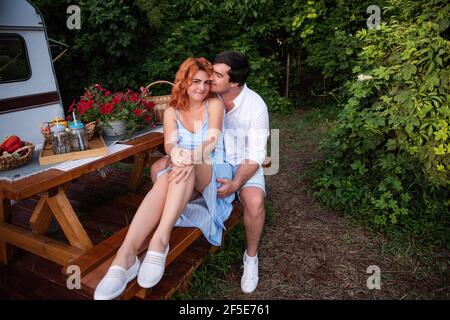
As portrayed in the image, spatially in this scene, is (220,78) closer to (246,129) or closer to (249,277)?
(246,129)

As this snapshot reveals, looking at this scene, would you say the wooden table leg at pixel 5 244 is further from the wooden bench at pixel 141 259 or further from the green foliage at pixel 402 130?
the green foliage at pixel 402 130

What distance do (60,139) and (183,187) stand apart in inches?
36.1

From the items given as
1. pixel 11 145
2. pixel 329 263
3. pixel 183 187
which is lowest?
pixel 329 263

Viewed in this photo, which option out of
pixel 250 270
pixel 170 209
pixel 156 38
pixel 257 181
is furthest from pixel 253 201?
pixel 156 38

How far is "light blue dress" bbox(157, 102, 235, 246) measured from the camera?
7.13ft

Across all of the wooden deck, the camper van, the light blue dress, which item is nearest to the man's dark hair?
the light blue dress

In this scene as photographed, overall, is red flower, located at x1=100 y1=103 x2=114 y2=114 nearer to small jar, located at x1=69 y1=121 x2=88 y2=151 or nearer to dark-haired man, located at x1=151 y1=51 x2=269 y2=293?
small jar, located at x1=69 y1=121 x2=88 y2=151

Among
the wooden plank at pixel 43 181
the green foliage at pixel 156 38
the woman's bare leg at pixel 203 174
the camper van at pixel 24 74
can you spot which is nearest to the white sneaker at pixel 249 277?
the woman's bare leg at pixel 203 174

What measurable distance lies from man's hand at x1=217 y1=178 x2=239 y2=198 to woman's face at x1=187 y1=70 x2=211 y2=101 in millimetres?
606

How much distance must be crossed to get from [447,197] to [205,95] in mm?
2228

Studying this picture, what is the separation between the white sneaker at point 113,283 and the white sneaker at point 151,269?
8 cm

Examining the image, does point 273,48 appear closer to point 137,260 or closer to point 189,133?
point 189,133

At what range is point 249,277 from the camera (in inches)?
90.4
